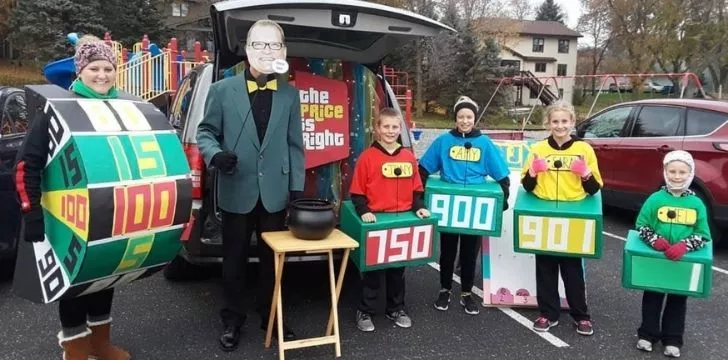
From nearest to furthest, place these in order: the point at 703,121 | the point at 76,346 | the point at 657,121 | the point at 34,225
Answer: the point at 34,225, the point at 76,346, the point at 703,121, the point at 657,121

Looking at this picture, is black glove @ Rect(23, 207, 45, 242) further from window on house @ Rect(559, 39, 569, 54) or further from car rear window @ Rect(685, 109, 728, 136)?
window on house @ Rect(559, 39, 569, 54)

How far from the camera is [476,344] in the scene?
4.00 metres

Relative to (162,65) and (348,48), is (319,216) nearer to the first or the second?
(348,48)

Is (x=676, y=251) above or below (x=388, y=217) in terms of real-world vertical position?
below

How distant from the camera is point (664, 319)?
3943 mm

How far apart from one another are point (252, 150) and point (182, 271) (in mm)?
1829

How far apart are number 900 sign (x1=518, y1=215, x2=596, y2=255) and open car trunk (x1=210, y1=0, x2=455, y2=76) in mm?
1459

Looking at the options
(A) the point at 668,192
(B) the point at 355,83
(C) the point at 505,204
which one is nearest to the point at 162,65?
(B) the point at 355,83

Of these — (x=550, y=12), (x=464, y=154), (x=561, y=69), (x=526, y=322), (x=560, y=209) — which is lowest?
(x=526, y=322)

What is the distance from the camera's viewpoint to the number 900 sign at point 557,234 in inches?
160

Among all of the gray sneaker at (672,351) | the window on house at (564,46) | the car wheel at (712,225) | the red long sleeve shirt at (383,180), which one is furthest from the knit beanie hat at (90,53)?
the window on house at (564,46)

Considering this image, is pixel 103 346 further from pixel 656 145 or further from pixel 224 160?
pixel 656 145

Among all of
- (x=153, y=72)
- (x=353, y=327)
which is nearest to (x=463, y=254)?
(x=353, y=327)

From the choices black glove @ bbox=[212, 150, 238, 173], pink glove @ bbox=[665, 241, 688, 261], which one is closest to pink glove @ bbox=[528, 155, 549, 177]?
pink glove @ bbox=[665, 241, 688, 261]
